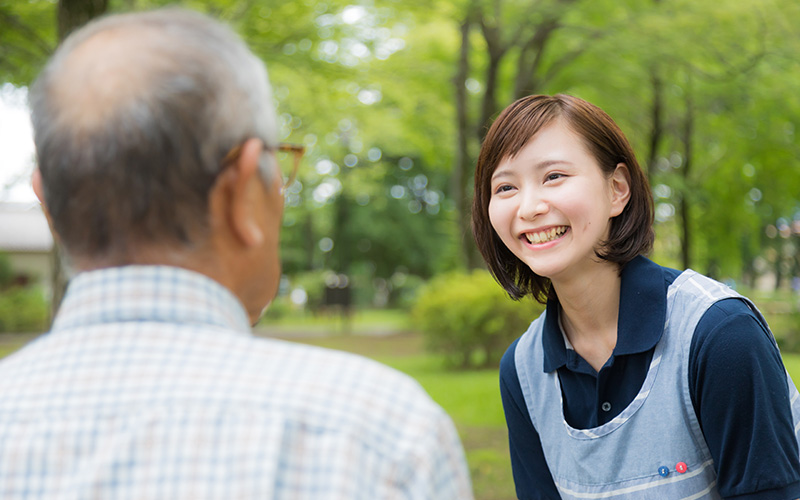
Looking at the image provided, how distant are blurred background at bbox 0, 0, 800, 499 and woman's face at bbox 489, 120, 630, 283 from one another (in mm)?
3771

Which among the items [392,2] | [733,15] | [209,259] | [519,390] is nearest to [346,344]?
[392,2]

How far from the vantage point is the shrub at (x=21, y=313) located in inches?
701

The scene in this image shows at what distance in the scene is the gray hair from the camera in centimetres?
97

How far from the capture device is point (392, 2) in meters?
9.53

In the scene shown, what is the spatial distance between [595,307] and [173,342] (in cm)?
138

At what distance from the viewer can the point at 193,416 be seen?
921 millimetres

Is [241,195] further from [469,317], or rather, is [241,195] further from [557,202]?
[469,317]

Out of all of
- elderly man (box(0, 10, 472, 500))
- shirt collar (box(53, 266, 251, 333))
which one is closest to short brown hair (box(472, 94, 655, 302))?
elderly man (box(0, 10, 472, 500))

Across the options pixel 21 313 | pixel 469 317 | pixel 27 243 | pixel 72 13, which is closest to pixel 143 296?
pixel 72 13

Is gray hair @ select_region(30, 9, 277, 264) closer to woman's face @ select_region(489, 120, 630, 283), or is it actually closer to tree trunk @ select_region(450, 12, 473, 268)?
woman's face @ select_region(489, 120, 630, 283)

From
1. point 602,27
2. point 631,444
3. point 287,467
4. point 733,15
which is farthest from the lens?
point 602,27

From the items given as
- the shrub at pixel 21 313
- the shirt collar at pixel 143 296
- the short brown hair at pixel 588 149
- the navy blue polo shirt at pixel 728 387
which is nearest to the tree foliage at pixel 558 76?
the short brown hair at pixel 588 149

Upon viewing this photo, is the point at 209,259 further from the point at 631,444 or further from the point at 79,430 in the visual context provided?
the point at 631,444

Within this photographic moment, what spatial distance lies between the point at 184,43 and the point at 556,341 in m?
1.41
